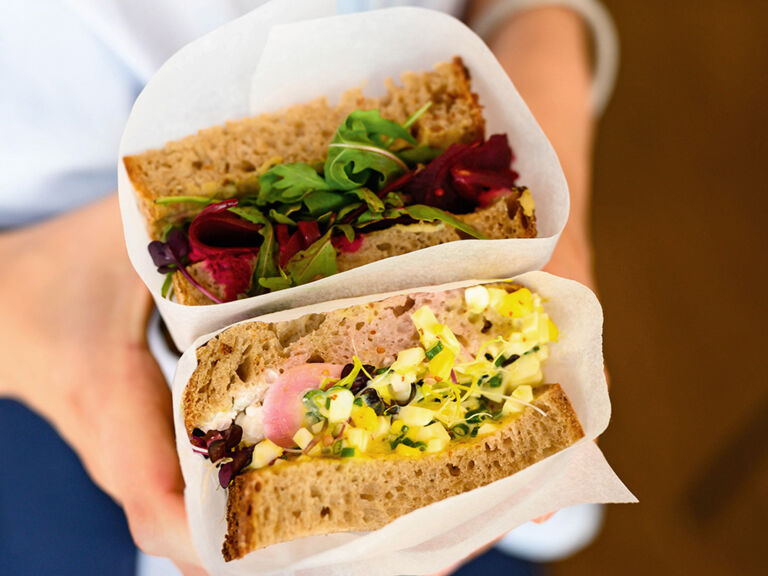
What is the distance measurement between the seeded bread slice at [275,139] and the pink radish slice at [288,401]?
42 centimetres

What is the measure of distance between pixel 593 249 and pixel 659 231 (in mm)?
354

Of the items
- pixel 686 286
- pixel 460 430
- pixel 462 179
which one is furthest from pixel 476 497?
pixel 686 286

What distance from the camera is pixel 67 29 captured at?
1.30 meters

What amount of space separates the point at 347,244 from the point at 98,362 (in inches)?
27.7

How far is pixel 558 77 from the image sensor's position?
1.83m

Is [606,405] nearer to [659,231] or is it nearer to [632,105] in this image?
[659,231]

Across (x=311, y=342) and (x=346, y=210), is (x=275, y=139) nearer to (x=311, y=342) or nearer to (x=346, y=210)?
(x=346, y=210)

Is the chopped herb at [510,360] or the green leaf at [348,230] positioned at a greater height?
the green leaf at [348,230]

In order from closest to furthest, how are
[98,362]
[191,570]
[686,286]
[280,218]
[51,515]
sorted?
1. [280,218]
2. [191,570]
3. [98,362]
4. [51,515]
5. [686,286]

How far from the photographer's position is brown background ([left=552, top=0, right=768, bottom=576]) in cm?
274

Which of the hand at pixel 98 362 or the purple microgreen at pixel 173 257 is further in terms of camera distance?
the hand at pixel 98 362

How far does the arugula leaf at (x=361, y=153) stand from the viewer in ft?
4.08

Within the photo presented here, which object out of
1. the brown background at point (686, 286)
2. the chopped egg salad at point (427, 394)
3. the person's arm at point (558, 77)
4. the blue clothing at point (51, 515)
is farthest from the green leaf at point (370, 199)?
the brown background at point (686, 286)

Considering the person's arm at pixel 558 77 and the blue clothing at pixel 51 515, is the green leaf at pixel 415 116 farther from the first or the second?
the blue clothing at pixel 51 515
